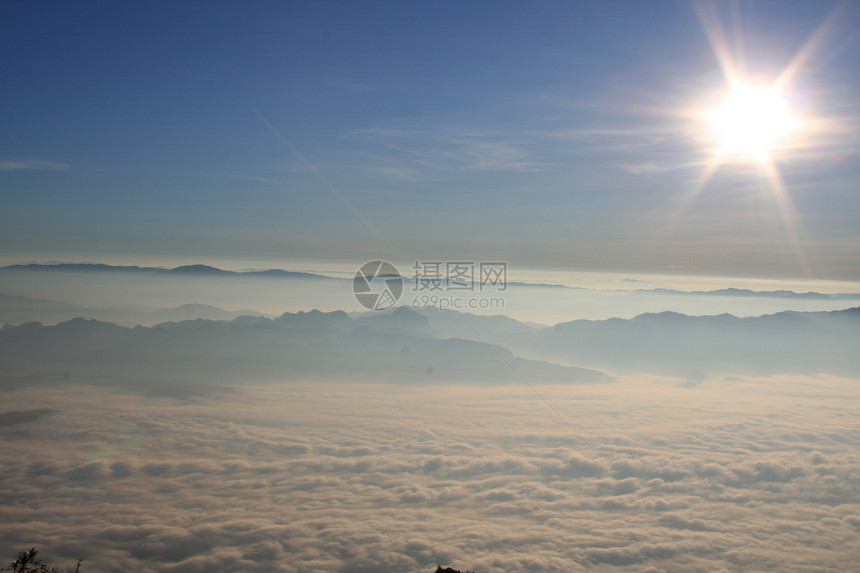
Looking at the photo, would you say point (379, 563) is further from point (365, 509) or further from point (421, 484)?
point (421, 484)

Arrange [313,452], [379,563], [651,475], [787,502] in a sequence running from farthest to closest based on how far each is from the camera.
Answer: [313,452] → [651,475] → [787,502] → [379,563]

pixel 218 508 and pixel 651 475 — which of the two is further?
pixel 651 475

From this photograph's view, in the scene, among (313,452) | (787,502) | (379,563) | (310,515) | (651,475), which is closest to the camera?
(379,563)

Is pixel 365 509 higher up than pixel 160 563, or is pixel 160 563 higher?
pixel 365 509

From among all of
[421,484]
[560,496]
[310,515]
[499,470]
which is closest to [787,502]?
[560,496]

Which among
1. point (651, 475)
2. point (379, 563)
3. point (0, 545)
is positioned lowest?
point (0, 545)

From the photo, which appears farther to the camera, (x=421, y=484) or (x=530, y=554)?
(x=421, y=484)

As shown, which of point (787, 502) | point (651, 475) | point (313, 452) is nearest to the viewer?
point (787, 502)

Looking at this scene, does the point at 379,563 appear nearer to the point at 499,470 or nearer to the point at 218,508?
the point at 218,508

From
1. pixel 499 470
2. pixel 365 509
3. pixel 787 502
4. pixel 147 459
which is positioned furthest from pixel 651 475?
pixel 147 459
